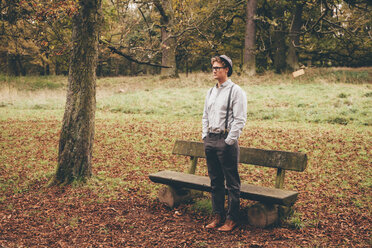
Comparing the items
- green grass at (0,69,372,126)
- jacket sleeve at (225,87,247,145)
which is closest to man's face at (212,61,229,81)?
jacket sleeve at (225,87,247,145)

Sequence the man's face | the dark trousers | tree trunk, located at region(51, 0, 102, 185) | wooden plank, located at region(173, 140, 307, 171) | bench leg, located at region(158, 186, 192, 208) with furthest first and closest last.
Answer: tree trunk, located at region(51, 0, 102, 185) → bench leg, located at region(158, 186, 192, 208) → wooden plank, located at region(173, 140, 307, 171) → the man's face → the dark trousers

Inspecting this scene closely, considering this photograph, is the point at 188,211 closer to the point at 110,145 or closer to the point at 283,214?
the point at 283,214

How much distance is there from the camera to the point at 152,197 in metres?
5.81

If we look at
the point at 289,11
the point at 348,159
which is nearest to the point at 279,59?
the point at 289,11

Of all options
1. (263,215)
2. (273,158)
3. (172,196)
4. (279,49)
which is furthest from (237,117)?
(279,49)

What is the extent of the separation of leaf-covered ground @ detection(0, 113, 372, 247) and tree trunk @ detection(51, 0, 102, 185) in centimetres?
44

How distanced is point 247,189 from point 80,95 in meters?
3.33

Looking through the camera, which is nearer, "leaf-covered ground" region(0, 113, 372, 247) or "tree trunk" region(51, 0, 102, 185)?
"leaf-covered ground" region(0, 113, 372, 247)

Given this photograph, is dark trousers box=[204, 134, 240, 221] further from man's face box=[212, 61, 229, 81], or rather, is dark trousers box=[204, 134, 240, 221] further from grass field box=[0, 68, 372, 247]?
man's face box=[212, 61, 229, 81]

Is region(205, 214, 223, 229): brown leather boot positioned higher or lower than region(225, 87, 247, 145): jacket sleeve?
lower

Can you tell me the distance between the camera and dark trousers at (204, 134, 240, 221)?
4.21 meters

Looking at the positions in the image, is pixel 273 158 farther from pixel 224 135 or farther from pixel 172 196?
pixel 172 196

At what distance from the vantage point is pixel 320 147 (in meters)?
8.42

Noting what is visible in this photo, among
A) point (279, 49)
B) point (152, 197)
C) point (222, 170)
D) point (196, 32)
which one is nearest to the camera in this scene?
point (222, 170)
